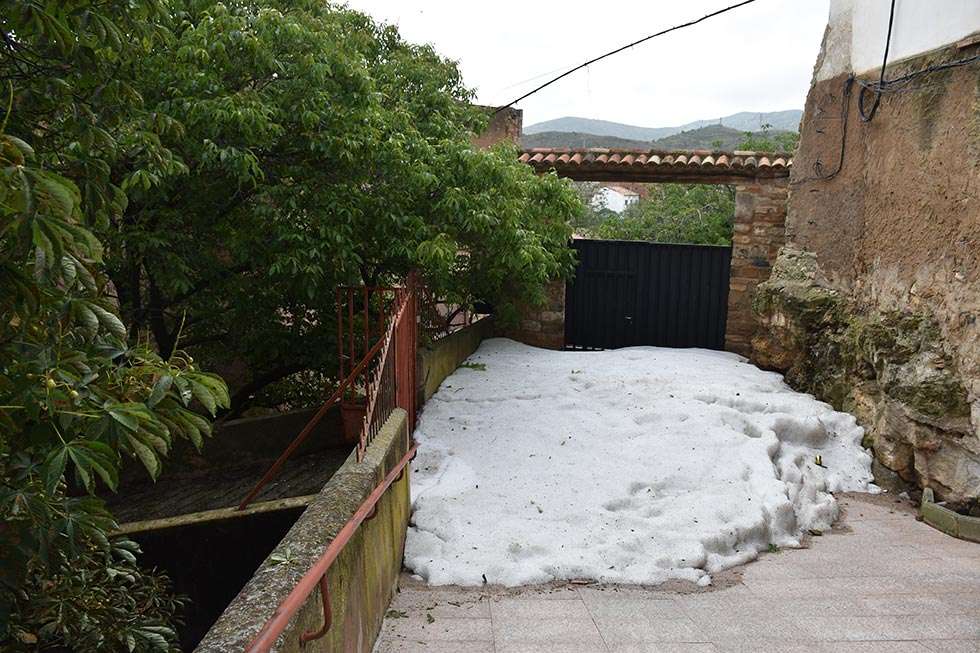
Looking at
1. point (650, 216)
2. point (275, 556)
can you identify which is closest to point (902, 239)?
point (275, 556)

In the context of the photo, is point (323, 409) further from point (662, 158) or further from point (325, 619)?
point (662, 158)

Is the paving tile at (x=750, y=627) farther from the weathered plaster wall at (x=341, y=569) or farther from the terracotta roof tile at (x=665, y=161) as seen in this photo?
the terracotta roof tile at (x=665, y=161)

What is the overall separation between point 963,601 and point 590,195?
63.4 ft

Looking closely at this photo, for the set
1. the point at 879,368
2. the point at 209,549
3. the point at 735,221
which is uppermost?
the point at 735,221

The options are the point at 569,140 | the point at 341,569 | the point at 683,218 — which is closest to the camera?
the point at 341,569

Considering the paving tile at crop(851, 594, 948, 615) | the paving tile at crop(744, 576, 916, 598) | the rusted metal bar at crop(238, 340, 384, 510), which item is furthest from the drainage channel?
the paving tile at crop(851, 594, 948, 615)

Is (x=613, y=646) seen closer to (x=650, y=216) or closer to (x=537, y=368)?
(x=537, y=368)

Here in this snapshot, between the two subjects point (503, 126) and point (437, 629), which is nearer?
point (437, 629)

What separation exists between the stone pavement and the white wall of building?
138 inches

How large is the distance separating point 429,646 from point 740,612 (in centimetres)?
145

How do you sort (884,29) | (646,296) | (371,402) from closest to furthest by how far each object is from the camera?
1. (371,402)
2. (884,29)
3. (646,296)

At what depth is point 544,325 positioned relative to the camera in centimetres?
905

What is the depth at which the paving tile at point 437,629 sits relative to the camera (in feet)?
9.95

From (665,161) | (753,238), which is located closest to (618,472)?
(753,238)
